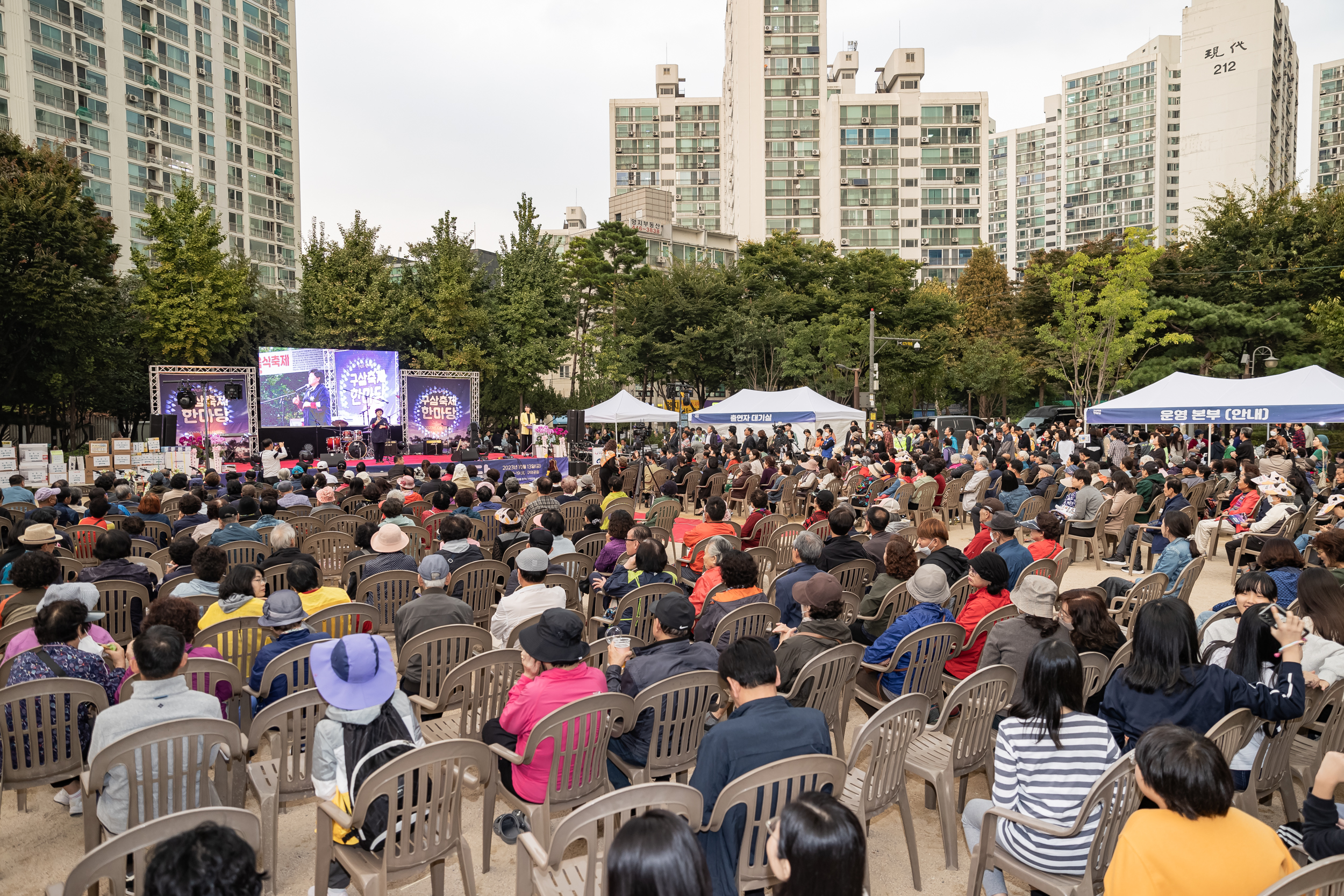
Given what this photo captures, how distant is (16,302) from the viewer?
1973cm

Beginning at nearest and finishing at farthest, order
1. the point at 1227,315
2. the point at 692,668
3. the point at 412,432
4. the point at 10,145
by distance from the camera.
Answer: the point at 692,668, the point at 10,145, the point at 412,432, the point at 1227,315

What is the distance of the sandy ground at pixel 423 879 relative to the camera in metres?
3.27

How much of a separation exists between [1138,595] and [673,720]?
395 cm

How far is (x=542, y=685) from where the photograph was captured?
3.18 meters

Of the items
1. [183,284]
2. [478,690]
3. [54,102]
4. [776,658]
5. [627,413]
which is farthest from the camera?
[54,102]

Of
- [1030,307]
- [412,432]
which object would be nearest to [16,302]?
[412,432]

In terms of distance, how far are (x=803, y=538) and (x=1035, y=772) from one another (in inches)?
106

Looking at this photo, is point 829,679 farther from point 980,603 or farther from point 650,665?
point 980,603

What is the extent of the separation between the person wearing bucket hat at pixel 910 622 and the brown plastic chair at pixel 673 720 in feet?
3.64

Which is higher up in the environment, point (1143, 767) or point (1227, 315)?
point (1227, 315)

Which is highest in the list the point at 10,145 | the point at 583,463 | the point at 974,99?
the point at 974,99

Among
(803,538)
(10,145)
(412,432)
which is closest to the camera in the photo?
(803,538)

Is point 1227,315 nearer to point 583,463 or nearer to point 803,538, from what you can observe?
point 583,463

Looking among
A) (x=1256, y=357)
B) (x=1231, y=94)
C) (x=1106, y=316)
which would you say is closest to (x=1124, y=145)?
(x=1231, y=94)
